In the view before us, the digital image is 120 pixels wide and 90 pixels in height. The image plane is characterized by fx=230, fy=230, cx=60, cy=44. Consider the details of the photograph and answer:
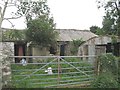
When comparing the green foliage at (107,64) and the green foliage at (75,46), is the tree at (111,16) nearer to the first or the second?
the green foliage at (75,46)

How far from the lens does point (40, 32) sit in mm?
14953

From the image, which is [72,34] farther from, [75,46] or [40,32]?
[40,32]

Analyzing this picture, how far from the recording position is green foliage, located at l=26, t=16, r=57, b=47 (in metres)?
15.0

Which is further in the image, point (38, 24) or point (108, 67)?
point (38, 24)

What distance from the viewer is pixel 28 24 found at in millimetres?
15266


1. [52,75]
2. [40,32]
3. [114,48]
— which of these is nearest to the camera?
[52,75]

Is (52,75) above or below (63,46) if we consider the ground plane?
below

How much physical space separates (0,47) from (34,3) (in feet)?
32.7

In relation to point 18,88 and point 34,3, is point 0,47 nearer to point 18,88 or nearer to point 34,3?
point 18,88

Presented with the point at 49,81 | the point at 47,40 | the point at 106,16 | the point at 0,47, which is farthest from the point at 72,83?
the point at 106,16

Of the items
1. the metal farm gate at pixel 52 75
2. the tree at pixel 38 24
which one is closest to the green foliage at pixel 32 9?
the tree at pixel 38 24

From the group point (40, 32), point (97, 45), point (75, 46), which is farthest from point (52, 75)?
point (75, 46)

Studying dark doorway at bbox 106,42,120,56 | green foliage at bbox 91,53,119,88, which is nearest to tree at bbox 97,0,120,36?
dark doorway at bbox 106,42,120,56

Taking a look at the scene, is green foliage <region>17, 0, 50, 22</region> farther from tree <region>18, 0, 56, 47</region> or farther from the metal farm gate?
the metal farm gate
